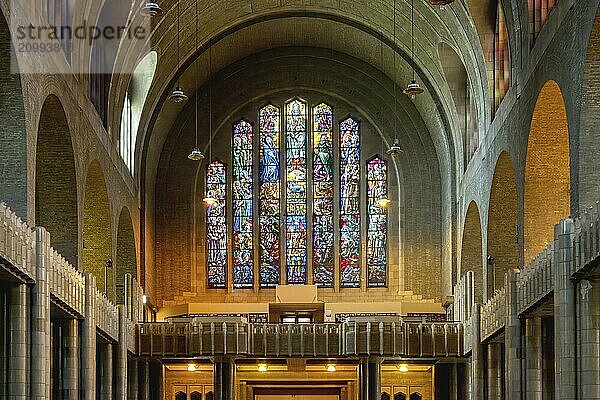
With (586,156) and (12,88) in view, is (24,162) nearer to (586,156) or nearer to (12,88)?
(12,88)

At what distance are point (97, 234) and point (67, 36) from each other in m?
10.5

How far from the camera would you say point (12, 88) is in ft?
110

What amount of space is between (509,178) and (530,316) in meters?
7.40

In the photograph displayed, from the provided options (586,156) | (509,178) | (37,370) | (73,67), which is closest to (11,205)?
(37,370)

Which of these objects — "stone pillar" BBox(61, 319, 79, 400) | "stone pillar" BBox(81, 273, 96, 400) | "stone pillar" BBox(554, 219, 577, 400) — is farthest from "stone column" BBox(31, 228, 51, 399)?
"stone pillar" BBox(554, 219, 577, 400)

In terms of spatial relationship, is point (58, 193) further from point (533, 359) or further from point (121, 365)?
point (533, 359)

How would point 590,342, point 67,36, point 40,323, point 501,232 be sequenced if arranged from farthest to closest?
point 501,232 < point 67,36 < point 40,323 < point 590,342

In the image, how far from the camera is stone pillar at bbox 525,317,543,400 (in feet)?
128

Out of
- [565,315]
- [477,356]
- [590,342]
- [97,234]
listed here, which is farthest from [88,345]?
[590,342]

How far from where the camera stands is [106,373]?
46.2m

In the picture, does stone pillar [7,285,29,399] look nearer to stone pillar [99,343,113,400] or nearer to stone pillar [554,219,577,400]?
stone pillar [99,343,113,400]

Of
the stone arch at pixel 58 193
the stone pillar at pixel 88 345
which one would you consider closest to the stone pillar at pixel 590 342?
the stone pillar at pixel 88 345

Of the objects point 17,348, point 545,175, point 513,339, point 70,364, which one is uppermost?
point 545,175

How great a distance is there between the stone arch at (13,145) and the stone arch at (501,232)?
Answer: 1810 cm
